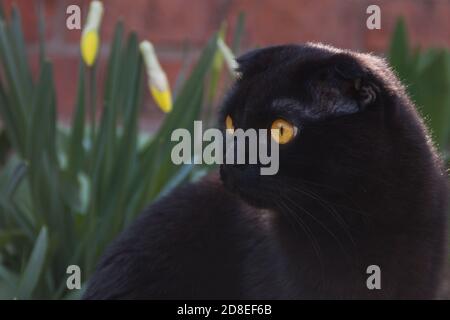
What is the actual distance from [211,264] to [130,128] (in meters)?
0.44

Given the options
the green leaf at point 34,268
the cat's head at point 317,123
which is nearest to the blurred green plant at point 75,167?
the green leaf at point 34,268

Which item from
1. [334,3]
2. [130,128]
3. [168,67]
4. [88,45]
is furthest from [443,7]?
[88,45]

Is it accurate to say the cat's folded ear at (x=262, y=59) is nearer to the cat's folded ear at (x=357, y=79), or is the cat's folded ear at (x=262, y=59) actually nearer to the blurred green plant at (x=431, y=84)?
the cat's folded ear at (x=357, y=79)

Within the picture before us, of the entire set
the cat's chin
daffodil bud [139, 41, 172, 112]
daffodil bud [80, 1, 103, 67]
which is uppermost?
daffodil bud [80, 1, 103, 67]

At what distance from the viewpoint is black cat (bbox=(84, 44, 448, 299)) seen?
1.31m

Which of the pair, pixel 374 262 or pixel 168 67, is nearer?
pixel 374 262

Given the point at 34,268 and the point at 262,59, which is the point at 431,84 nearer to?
the point at 262,59

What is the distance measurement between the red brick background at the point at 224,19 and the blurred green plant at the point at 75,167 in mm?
833

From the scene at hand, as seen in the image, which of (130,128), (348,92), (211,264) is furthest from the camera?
(130,128)

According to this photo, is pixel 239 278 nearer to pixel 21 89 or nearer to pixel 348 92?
pixel 348 92

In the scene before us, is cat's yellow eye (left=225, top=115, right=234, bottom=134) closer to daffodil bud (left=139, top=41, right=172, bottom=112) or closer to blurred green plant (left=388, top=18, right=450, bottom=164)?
daffodil bud (left=139, top=41, right=172, bottom=112)

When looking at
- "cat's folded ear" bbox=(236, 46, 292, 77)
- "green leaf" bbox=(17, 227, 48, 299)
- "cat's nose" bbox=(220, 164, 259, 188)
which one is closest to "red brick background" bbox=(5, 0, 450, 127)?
"green leaf" bbox=(17, 227, 48, 299)

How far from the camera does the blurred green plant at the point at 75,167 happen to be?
1.82 m

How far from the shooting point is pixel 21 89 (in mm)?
1963
